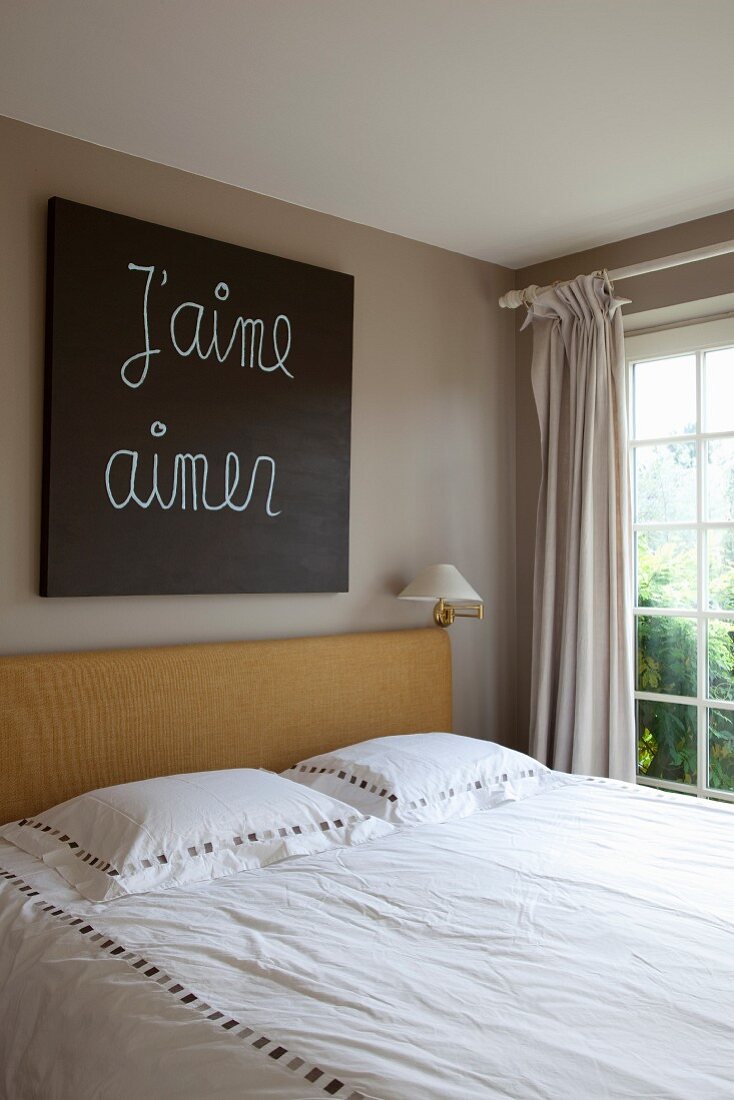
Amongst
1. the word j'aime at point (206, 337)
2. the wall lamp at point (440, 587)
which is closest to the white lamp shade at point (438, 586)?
the wall lamp at point (440, 587)

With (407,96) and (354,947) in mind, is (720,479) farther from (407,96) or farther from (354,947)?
(354,947)

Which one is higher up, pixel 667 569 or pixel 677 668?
pixel 667 569

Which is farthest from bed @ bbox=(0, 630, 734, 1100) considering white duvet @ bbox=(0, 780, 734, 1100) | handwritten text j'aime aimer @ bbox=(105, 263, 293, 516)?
handwritten text j'aime aimer @ bbox=(105, 263, 293, 516)

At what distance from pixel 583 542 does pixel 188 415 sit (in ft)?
4.77

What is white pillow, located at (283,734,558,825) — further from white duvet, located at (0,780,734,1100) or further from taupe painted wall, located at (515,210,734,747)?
taupe painted wall, located at (515,210,734,747)

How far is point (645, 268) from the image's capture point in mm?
3146

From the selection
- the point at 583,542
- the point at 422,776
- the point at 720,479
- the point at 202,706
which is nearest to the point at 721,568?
the point at 720,479

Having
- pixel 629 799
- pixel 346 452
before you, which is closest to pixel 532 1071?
pixel 629 799

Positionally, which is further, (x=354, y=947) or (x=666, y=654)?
(x=666, y=654)

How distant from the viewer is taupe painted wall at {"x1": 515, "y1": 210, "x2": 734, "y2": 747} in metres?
3.14

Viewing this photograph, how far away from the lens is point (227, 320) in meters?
2.84

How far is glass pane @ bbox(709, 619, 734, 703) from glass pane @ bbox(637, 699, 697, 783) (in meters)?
0.13

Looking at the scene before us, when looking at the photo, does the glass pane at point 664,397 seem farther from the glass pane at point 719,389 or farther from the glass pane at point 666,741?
the glass pane at point 666,741

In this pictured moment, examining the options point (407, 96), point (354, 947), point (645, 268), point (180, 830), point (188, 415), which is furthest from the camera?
point (645, 268)
